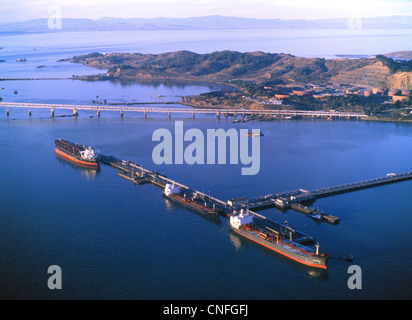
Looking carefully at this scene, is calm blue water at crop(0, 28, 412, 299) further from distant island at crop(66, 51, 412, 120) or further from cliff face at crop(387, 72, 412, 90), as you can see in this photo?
cliff face at crop(387, 72, 412, 90)

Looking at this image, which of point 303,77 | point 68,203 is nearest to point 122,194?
point 68,203

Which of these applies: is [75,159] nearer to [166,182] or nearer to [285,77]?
[166,182]

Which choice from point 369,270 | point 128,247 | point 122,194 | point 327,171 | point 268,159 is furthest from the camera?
point 268,159

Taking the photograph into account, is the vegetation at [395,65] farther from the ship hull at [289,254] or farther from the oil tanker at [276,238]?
the ship hull at [289,254]

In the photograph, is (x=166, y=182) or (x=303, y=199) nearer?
(x=303, y=199)
